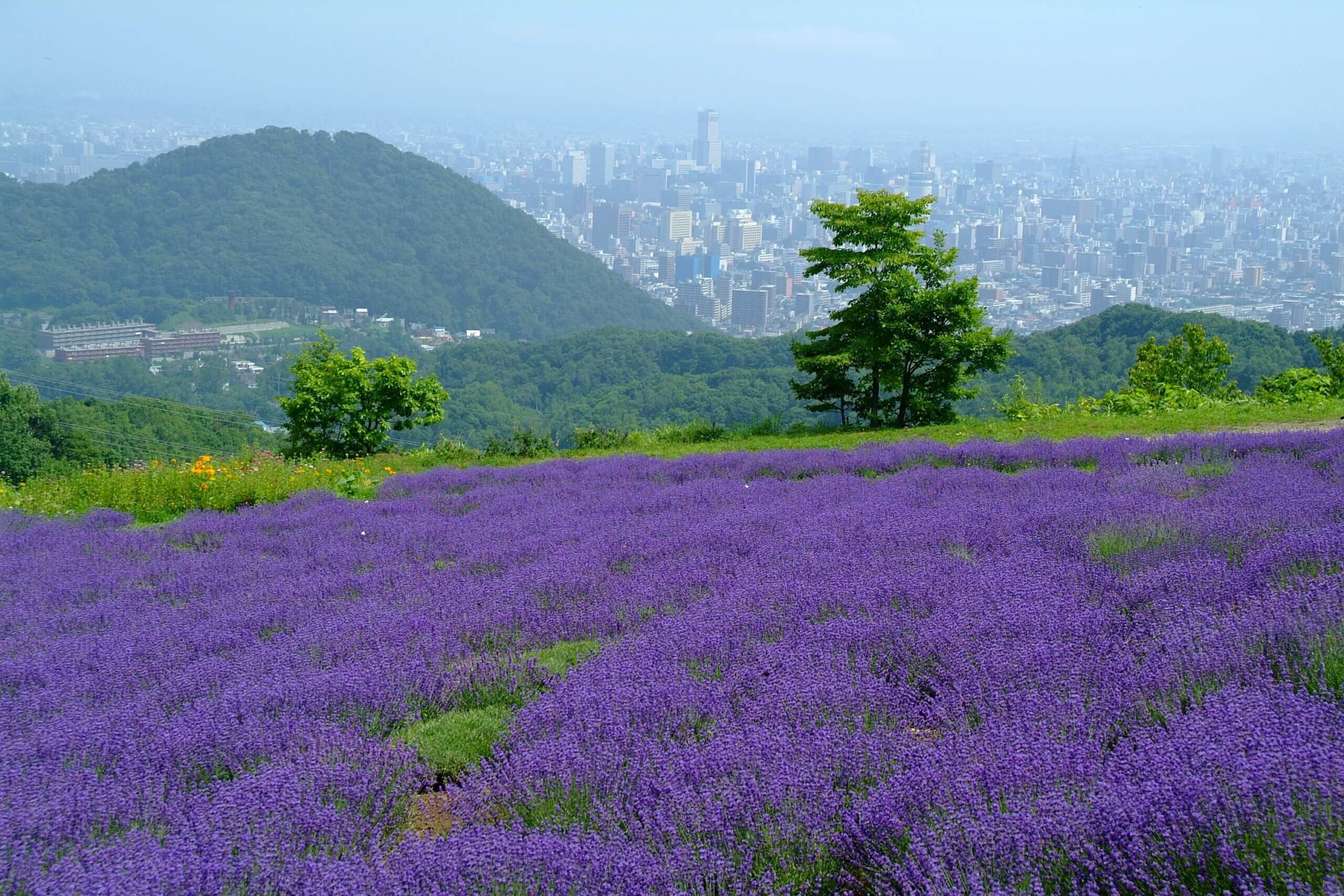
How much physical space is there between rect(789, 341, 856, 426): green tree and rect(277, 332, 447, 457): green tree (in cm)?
742

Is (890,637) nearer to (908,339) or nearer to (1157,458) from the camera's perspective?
(1157,458)

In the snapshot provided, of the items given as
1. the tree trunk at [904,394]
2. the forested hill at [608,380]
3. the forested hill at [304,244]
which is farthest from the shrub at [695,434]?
the forested hill at [304,244]

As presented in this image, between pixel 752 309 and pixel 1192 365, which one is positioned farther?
pixel 752 309

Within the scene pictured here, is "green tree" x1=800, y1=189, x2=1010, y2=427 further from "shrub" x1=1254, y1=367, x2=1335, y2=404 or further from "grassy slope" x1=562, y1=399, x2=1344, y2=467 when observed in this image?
"shrub" x1=1254, y1=367, x2=1335, y2=404

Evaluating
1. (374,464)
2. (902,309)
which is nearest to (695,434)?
(902,309)

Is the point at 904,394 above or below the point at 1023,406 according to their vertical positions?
above

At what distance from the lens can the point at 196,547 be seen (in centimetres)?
827

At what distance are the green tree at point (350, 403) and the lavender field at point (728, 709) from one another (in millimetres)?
10386

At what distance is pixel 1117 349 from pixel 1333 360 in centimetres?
2463

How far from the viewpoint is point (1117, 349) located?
46281mm

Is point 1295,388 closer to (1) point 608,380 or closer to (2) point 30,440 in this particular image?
(2) point 30,440

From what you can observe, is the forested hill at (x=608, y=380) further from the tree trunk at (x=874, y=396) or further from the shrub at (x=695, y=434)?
the shrub at (x=695, y=434)

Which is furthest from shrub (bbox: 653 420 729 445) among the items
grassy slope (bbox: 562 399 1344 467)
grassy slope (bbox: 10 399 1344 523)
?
grassy slope (bbox: 562 399 1344 467)

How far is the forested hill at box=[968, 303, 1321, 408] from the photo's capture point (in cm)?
3959
